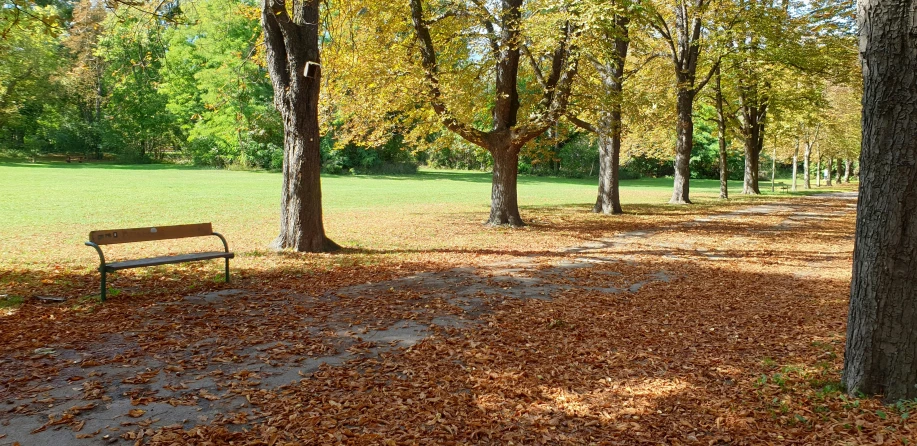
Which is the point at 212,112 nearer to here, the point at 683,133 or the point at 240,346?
the point at 683,133

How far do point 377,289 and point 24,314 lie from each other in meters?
4.14

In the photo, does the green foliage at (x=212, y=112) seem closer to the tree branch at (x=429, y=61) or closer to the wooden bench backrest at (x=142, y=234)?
the tree branch at (x=429, y=61)

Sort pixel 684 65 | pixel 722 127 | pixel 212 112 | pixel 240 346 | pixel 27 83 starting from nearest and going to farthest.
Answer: pixel 240 346, pixel 684 65, pixel 722 127, pixel 27 83, pixel 212 112

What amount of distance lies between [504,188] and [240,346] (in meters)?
11.2

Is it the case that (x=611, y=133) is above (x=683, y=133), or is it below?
below

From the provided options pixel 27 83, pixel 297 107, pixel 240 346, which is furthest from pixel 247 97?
pixel 27 83

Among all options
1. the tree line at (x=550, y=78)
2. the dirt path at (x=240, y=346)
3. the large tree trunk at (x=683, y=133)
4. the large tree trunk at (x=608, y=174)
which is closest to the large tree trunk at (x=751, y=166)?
the tree line at (x=550, y=78)

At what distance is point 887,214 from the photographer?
4047mm

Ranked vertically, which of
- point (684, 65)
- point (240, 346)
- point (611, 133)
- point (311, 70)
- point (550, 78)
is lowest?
point (240, 346)

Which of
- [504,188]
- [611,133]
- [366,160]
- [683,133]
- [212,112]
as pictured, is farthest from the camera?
[366,160]

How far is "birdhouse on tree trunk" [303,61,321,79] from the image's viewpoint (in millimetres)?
10344

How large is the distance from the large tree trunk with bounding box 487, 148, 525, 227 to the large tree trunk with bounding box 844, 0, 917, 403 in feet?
38.9

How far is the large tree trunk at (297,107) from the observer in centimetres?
1032

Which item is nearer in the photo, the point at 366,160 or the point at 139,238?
the point at 139,238
